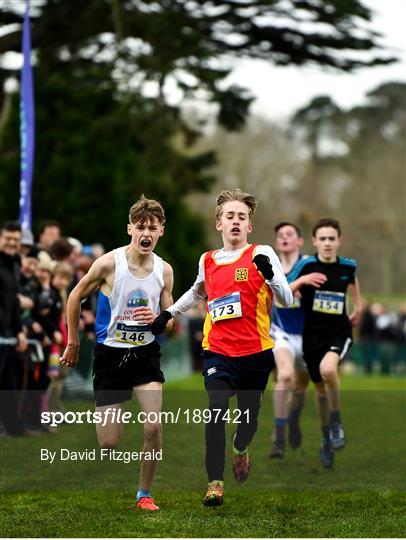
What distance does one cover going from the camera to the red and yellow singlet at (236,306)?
7.33 meters

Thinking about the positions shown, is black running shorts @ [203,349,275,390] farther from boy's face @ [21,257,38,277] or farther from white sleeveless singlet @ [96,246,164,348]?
boy's face @ [21,257,38,277]

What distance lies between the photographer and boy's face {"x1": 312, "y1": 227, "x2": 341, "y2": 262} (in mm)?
9984

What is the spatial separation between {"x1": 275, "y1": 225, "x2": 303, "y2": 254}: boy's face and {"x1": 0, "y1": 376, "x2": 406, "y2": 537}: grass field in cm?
185

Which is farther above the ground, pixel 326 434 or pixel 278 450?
pixel 326 434

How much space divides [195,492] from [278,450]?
2.17 metres

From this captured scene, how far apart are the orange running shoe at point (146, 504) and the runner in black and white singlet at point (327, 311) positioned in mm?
2896

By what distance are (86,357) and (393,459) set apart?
539 centimetres

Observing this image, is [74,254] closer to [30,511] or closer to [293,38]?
[30,511]

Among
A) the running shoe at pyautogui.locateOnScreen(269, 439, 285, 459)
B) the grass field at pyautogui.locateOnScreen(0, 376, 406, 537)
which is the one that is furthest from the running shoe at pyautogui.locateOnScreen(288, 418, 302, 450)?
the running shoe at pyautogui.locateOnScreen(269, 439, 285, 459)

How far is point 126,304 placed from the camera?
731 cm

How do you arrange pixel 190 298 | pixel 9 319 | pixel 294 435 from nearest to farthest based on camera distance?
pixel 190 298 < pixel 294 435 < pixel 9 319

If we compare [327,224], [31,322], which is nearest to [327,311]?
[327,224]

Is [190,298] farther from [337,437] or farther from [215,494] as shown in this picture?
[337,437]

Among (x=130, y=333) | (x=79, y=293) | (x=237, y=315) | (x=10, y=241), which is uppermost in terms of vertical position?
(x=10, y=241)
